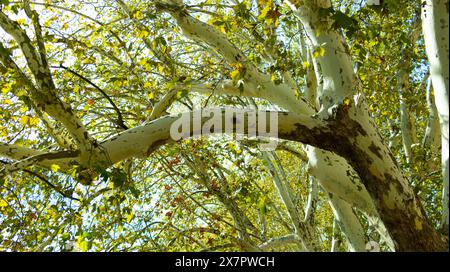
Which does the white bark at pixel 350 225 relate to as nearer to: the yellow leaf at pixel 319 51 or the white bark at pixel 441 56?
the yellow leaf at pixel 319 51

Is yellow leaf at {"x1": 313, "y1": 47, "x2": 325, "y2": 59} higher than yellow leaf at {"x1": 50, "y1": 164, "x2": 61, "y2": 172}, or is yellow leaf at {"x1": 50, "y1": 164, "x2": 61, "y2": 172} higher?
yellow leaf at {"x1": 313, "y1": 47, "x2": 325, "y2": 59}

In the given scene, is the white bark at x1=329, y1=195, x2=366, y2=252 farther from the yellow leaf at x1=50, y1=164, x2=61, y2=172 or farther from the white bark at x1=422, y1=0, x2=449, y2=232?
the yellow leaf at x1=50, y1=164, x2=61, y2=172

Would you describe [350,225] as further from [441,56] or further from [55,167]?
[55,167]

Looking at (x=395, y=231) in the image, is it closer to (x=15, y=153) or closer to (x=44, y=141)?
(x=15, y=153)

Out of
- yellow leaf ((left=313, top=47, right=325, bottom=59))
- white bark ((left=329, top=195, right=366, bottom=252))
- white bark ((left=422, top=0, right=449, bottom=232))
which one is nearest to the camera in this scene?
white bark ((left=422, top=0, right=449, bottom=232))

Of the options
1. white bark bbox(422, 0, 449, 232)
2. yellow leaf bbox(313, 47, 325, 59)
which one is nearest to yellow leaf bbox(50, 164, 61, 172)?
yellow leaf bbox(313, 47, 325, 59)

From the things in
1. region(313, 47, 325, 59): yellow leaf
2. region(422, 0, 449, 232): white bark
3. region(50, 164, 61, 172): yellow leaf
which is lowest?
region(50, 164, 61, 172): yellow leaf

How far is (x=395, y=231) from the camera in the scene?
3.65 metres

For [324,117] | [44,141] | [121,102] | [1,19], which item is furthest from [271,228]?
[1,19]

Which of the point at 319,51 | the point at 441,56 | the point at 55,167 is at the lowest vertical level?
the point at 55,167

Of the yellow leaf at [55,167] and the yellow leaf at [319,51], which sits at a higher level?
the yellow leaf at [319,51]

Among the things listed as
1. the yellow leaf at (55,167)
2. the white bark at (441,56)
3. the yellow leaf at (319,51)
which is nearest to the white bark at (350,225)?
the yellow leaf at (319,51)

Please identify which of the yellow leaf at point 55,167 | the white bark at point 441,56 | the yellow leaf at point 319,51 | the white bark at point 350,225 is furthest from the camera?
the white bark at point 350,225

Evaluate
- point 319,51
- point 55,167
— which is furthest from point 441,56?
point 55,167
